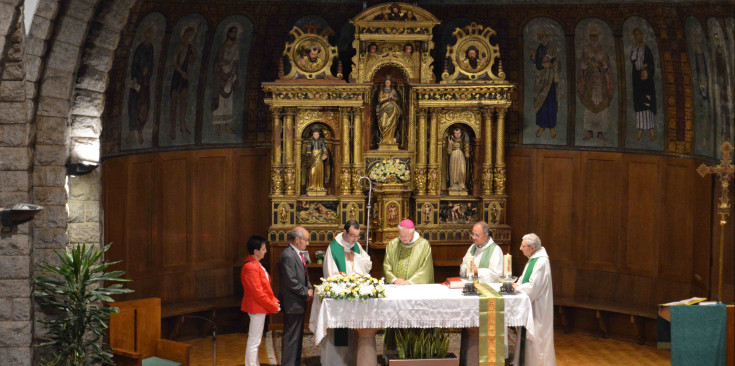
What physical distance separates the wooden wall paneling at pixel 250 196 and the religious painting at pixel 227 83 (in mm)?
407

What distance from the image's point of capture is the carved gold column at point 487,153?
54.5 ft

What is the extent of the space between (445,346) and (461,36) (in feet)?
17.8

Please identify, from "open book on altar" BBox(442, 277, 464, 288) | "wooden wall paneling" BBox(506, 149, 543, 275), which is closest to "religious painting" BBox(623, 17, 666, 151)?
"wooden wall paneling" BBox(506, 149, 543, 275)

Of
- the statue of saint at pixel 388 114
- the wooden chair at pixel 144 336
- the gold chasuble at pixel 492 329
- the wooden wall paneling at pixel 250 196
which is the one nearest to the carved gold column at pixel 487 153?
the statue of saint at pixel 388 114

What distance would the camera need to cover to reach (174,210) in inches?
648

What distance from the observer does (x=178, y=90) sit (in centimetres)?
1636

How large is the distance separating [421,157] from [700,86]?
4.28m

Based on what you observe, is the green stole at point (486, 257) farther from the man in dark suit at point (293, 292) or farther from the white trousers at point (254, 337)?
the white trousers at point (254, 337)

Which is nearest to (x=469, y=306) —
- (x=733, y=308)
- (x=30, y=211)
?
(x=733, y=308)

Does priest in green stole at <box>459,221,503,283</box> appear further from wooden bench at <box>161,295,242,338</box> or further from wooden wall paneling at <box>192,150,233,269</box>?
wooden wall paneling at <box>192,150,233,269</box>

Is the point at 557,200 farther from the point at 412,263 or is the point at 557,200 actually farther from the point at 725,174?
the point at 725,174

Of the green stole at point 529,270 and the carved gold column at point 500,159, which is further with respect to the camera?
A: the carved gold column at point 500,159

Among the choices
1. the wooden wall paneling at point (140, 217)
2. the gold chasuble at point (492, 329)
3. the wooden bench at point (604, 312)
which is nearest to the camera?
the gold chasuble at point (492, 329)

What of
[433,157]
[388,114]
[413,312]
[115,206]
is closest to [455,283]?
[413,312]
